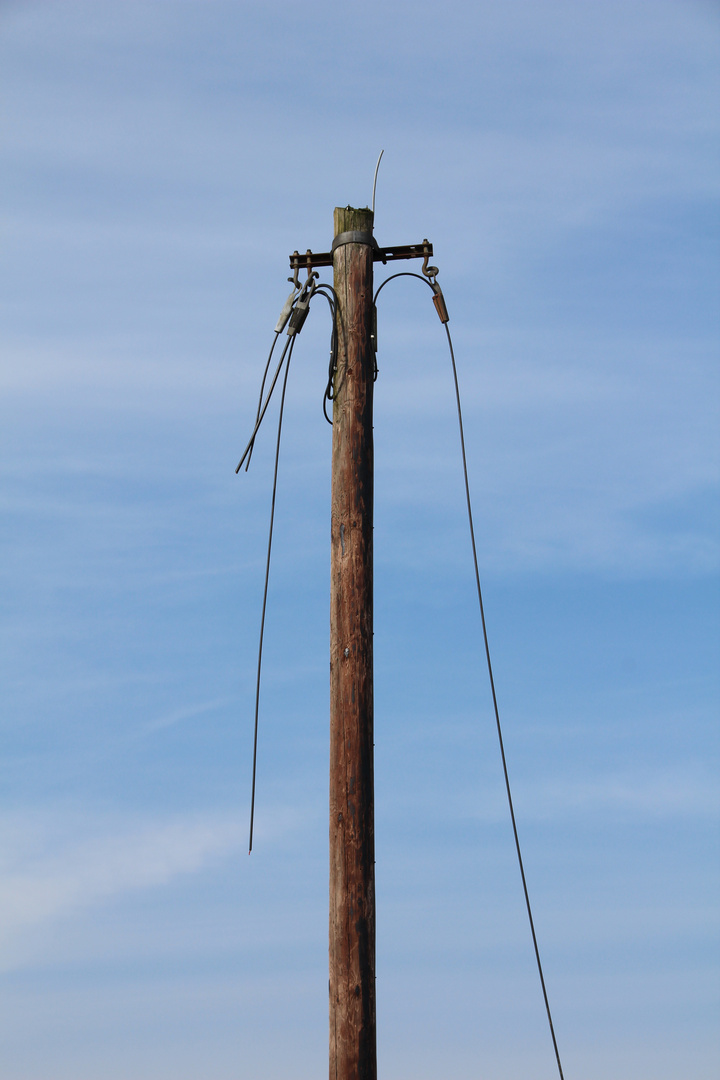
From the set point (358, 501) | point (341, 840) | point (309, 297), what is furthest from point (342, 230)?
point (341, 840)

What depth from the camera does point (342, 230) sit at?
297 inches

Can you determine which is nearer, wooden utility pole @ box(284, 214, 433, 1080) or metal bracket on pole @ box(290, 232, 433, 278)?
wooden utility pole @ box(284, 214, 433, 1080)

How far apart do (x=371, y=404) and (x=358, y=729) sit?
2.16 metres

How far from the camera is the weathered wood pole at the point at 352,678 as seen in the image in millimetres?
6367

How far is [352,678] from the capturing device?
6824 mm

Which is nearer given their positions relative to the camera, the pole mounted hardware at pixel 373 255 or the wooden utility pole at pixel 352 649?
the wooden utility pole at pixel 352 649

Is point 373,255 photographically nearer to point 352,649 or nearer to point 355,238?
point 355,238

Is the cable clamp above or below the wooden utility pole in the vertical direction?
above

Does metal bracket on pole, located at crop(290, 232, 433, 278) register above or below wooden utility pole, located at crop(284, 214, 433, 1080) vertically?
above

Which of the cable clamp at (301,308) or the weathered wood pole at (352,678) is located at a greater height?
the cable clamp at (301,308)

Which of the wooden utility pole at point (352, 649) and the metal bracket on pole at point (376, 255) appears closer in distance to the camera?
the wooden utility pole at point (352, 649)

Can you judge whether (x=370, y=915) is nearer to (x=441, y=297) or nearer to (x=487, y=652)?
(x=487, y=652)

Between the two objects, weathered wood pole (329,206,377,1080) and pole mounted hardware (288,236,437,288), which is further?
pole mounted hardware (288,236,437,288)

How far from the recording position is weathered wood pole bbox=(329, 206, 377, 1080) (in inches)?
251
